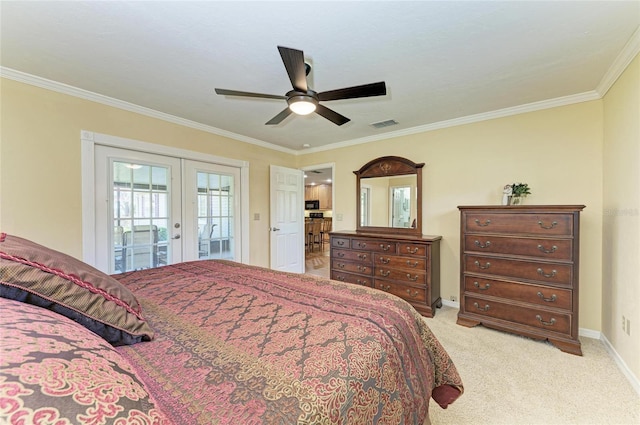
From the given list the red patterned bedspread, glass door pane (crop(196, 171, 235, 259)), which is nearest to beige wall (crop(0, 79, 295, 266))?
glass door pane (crop(196, 171, 235, 259))

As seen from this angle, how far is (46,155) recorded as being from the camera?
244cm

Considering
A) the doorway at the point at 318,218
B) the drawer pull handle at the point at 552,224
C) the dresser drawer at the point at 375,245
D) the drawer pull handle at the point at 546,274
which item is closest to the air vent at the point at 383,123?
the doorway at the point at 318,218

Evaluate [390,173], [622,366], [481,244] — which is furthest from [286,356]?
[390,173]

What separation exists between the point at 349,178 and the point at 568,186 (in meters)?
2.71

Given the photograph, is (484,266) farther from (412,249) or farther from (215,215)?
(215,215)

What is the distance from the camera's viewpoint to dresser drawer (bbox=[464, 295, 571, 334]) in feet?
7.81

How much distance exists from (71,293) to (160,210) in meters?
2.74

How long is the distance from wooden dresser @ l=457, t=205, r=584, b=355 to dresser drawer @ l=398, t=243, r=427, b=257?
0.43m

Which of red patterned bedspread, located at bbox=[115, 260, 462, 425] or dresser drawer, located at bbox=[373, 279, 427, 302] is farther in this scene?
dresser drawer, located at bbox=[373, 279, 427, 302]

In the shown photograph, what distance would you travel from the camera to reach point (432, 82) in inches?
96.1

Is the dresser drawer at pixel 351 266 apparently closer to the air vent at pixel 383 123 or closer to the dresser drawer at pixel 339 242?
the dresser drawer at pixel 339 242

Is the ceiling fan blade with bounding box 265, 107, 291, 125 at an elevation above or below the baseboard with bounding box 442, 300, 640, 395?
above

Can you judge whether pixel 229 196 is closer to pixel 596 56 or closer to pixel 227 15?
pixel 227 15

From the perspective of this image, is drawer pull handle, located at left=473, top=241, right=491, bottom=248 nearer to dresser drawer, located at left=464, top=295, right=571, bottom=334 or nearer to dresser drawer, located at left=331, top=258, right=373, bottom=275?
dresser drawer, located at left=464, top=295, right=571, bottom=334
